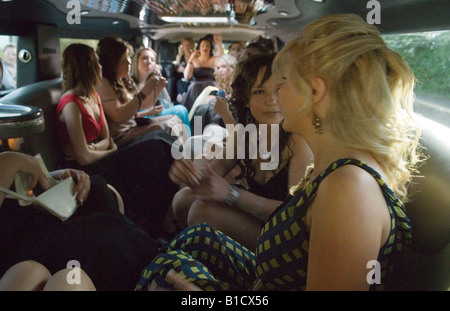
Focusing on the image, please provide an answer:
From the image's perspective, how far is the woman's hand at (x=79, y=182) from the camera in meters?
1.81

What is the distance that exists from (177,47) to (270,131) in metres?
4.83

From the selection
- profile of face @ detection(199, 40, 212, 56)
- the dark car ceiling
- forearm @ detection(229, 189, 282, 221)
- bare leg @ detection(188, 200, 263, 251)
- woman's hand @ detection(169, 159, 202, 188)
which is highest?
the dark car ceiling

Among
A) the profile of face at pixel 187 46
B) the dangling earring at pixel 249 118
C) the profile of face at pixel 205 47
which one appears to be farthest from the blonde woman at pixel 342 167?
the profile of face at pixel 187 46

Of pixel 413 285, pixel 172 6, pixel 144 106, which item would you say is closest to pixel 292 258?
pixel 413 285

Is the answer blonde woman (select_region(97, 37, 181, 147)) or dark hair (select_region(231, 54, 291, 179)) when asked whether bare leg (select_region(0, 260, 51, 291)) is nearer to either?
dark hair (select_region(231, 54, 291, 179))

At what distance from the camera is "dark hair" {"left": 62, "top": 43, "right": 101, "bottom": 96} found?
104 inches

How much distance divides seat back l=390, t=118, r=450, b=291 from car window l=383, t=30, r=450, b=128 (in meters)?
0.63

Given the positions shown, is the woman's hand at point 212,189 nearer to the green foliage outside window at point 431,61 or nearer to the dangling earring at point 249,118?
the dangling earring at point 249,118

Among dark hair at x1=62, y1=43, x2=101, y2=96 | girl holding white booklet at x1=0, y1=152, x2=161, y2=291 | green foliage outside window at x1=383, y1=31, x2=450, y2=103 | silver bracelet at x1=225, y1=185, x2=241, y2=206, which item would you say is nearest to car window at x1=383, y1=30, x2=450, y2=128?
green foliage outside window at x1=383, y1=31, x2=450, y2=103

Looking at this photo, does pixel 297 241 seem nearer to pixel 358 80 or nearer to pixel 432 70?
pixel 358 80

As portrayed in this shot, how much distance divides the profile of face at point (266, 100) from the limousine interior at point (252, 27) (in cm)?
66

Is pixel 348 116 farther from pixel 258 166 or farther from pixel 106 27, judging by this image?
pixel 106 27

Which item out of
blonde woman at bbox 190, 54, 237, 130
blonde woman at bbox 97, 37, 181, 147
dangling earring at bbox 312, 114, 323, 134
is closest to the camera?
dangling earring at bbox 312, 114, 323, 134

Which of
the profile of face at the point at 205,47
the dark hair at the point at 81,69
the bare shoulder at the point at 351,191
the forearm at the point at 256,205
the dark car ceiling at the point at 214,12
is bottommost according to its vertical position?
the forearm at the point at 256,205
